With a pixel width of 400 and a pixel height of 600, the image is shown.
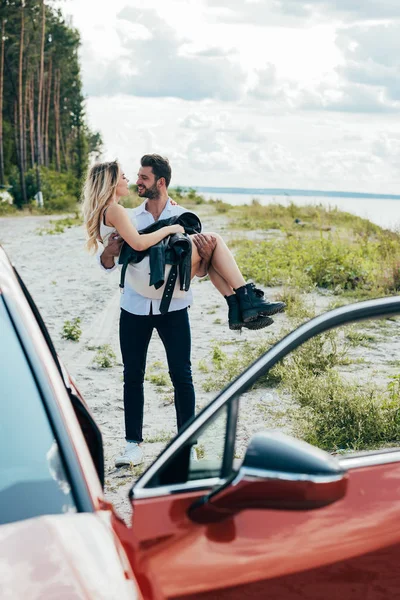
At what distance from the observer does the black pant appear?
5.10m

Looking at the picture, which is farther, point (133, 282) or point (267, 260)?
point (267, 260)

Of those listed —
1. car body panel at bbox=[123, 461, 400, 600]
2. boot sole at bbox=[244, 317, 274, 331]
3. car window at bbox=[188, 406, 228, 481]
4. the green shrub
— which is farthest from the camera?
the green shrub

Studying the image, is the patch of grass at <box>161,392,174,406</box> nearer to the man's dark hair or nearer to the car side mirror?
the man's dark hair

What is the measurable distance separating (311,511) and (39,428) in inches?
28.7

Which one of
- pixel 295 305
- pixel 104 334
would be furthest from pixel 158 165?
pixel 295 305

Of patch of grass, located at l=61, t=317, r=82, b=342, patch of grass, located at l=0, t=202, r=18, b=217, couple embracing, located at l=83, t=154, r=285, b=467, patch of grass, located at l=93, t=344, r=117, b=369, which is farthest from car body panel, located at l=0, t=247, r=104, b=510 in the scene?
patch of grass, located at l=0, t=202, r=18, b=217

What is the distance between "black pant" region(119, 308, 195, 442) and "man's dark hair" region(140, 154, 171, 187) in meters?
0.81

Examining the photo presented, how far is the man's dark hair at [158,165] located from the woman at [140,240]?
0.57 feet

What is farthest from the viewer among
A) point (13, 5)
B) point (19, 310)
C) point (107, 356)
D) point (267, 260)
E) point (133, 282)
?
point (13, 5)

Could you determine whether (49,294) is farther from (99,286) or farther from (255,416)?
(255,416)

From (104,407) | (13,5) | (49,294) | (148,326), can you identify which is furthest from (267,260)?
(13,5)

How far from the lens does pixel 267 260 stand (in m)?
16.3

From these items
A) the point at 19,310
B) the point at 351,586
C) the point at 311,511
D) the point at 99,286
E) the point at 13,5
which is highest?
the point at 13,5

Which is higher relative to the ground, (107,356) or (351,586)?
(351,586)
